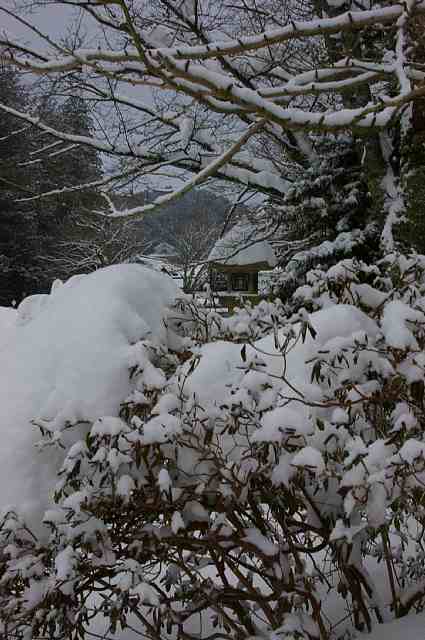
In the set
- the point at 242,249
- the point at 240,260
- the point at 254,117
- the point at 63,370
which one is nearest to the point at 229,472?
the point at 63,370

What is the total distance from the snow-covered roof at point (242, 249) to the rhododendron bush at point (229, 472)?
25.9 ft

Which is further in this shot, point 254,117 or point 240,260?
point 240,260

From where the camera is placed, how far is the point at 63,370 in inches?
68.7

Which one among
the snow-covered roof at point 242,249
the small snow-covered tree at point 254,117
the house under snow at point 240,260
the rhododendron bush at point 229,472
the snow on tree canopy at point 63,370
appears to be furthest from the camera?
the house under snow at point 240,260

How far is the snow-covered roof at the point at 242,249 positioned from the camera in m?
10.3

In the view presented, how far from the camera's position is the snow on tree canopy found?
5.27 feet

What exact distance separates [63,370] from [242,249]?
27.5 feet

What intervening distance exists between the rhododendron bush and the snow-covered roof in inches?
310

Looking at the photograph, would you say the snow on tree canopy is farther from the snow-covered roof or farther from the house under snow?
the house under snow

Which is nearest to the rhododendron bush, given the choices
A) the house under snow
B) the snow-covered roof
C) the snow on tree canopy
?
the snow on tree canopy

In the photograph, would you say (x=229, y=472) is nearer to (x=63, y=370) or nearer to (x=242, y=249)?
(x=63, y=370)

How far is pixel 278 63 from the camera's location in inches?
271

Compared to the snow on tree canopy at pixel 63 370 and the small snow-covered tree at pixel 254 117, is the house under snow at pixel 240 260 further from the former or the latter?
the snow on tree canopy at pixel 63 370

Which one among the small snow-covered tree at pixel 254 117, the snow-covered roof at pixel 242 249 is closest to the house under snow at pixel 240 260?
the snow-covered roof at pixel 242 249
